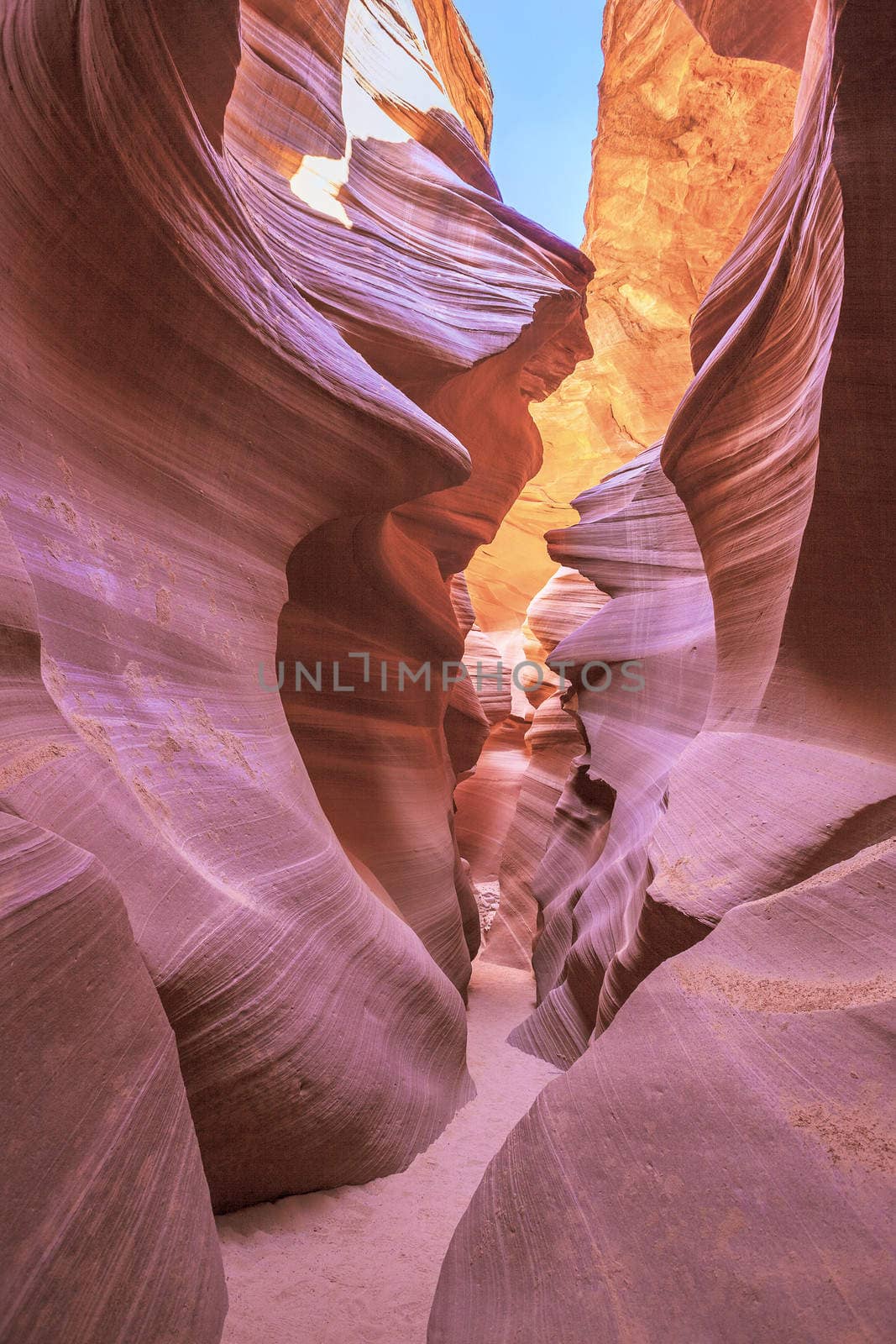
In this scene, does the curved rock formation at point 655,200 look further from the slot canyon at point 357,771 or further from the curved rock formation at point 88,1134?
the curved rock formation at point 88,1134

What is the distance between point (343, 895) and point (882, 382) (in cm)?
298

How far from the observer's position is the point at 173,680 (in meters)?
2.69

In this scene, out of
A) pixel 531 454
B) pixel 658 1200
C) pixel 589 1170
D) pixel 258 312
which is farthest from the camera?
pixel 531 454

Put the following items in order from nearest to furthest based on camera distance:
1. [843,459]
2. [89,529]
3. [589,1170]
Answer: [589,1170] → [89,529] → [843,459]

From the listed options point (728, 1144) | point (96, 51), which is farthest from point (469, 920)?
point (96, 51)

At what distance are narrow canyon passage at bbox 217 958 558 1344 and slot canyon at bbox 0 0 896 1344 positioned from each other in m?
0.02

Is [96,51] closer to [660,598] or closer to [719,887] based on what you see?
[719,887]

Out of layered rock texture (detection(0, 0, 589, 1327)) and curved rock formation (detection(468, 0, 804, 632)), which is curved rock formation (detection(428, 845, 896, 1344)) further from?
curved rock formation (detection(468, 0, 804, 632))

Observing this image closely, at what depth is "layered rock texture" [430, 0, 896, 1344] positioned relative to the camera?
1517mm

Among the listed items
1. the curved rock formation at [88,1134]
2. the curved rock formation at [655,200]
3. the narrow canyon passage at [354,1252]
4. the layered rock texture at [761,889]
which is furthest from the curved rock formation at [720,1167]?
the curved rock formation at [655,200]

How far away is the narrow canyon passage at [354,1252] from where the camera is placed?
1.88 m

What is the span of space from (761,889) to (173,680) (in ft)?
7.98

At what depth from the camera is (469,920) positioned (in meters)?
7.44

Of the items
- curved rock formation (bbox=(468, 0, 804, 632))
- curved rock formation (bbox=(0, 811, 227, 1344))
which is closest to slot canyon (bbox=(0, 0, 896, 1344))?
curved rock formation (bbox=(0, 811, 227, 1344))
